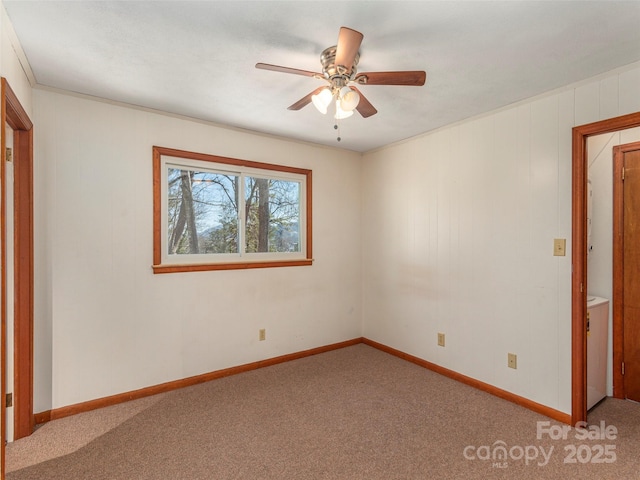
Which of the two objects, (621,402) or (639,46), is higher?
(639,46)

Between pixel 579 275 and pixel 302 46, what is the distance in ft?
7.62

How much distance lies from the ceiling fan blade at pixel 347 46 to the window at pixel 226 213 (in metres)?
1.83

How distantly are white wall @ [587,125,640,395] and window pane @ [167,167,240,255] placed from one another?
316cm

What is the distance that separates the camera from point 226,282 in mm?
3156

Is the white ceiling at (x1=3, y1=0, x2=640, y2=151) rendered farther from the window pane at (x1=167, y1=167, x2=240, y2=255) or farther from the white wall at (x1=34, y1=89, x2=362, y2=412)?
the window pane at (x1=167, y1=167, x2=240, y2=255)

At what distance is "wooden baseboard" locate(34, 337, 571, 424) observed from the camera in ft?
7.86


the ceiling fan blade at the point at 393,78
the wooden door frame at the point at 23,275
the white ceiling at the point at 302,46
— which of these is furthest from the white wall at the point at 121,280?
the ceiling fan blade at the point at 393,78

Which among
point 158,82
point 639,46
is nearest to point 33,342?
point 158,82

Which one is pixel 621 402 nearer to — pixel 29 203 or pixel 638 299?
pixel 638 299

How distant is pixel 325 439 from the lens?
2162 millimetres

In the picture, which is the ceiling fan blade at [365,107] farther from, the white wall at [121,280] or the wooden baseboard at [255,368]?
the wooden baseboard at [255,368]

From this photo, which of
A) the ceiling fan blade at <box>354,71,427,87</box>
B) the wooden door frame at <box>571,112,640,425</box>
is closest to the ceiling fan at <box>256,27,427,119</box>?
the ceiling fan blade at <box>354,71,427,87</box>

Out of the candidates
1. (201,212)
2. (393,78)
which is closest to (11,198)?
(201,212)

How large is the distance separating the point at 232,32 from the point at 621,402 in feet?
12.4
